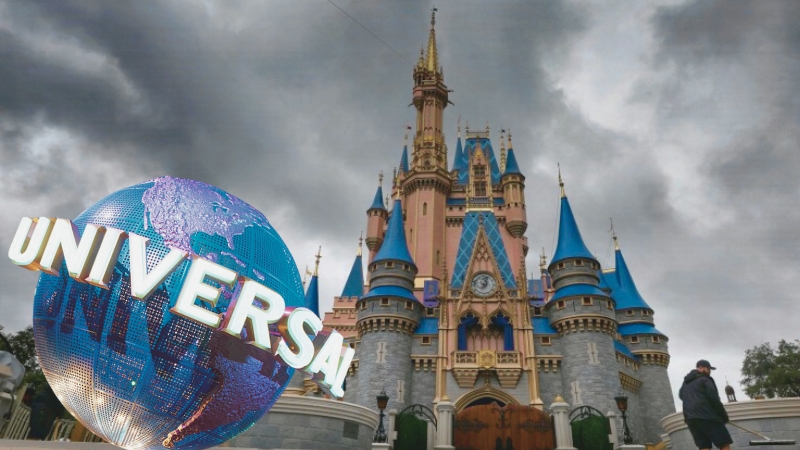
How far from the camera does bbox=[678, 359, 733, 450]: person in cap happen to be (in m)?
6.30

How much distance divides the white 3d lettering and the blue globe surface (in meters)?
0.18

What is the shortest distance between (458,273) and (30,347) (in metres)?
33.6

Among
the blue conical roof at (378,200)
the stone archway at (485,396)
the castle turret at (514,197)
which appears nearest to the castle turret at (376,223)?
the blue conical roof at (378,200)

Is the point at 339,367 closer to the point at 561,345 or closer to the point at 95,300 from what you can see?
the point at 95,300

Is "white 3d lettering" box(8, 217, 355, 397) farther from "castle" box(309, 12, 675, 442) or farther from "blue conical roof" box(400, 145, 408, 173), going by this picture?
"blue conical roof" box(400, 145, 408, 173)

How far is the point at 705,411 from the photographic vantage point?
6.37m

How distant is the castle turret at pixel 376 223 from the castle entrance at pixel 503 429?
2638 centimetres

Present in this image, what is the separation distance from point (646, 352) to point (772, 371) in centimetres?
1769

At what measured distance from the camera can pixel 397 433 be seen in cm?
1917

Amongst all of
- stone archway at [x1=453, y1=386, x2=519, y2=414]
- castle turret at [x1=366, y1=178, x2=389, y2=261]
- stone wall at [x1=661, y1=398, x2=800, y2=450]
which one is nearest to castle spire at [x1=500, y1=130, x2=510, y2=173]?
castle turret at [x1=366, y1=178, x2=389, y2=261]

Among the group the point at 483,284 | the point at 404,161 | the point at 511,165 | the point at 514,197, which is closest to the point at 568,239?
the point at 483,284

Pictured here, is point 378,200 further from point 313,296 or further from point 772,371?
point 772,371

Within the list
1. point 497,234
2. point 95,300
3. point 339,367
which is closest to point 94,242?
point 95,300

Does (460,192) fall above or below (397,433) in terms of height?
above
